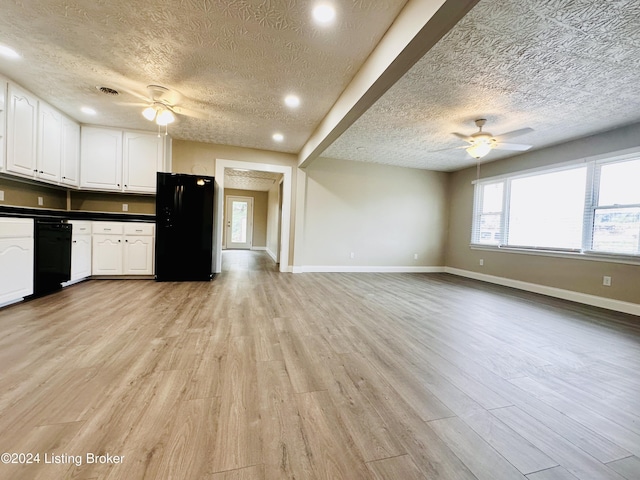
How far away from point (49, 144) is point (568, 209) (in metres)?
7.75

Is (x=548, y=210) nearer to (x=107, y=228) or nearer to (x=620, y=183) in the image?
(x=620, y=183)

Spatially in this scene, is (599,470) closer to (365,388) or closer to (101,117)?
(365,388)

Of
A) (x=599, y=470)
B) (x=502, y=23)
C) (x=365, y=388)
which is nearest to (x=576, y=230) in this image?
(x=502, y=23)

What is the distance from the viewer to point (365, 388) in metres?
1.57

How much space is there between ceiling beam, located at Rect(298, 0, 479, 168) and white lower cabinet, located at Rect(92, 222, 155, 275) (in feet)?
11.8

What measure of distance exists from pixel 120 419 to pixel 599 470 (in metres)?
2.08

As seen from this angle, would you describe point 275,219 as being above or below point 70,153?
below

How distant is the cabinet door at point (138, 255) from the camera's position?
14.0ft

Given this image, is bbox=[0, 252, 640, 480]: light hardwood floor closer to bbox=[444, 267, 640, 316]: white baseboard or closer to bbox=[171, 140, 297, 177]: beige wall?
bbox=[444, 267, 640, 316]: white baseboard

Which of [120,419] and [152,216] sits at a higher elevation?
[152,216]

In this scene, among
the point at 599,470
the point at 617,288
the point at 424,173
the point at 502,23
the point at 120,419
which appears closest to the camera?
the point at 599,470

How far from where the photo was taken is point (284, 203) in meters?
5.66

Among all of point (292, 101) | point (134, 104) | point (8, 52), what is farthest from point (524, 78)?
point (8, 52)

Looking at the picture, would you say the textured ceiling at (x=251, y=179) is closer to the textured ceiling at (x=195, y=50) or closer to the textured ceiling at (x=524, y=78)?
the textured ceiling at (x=195, y=50)
